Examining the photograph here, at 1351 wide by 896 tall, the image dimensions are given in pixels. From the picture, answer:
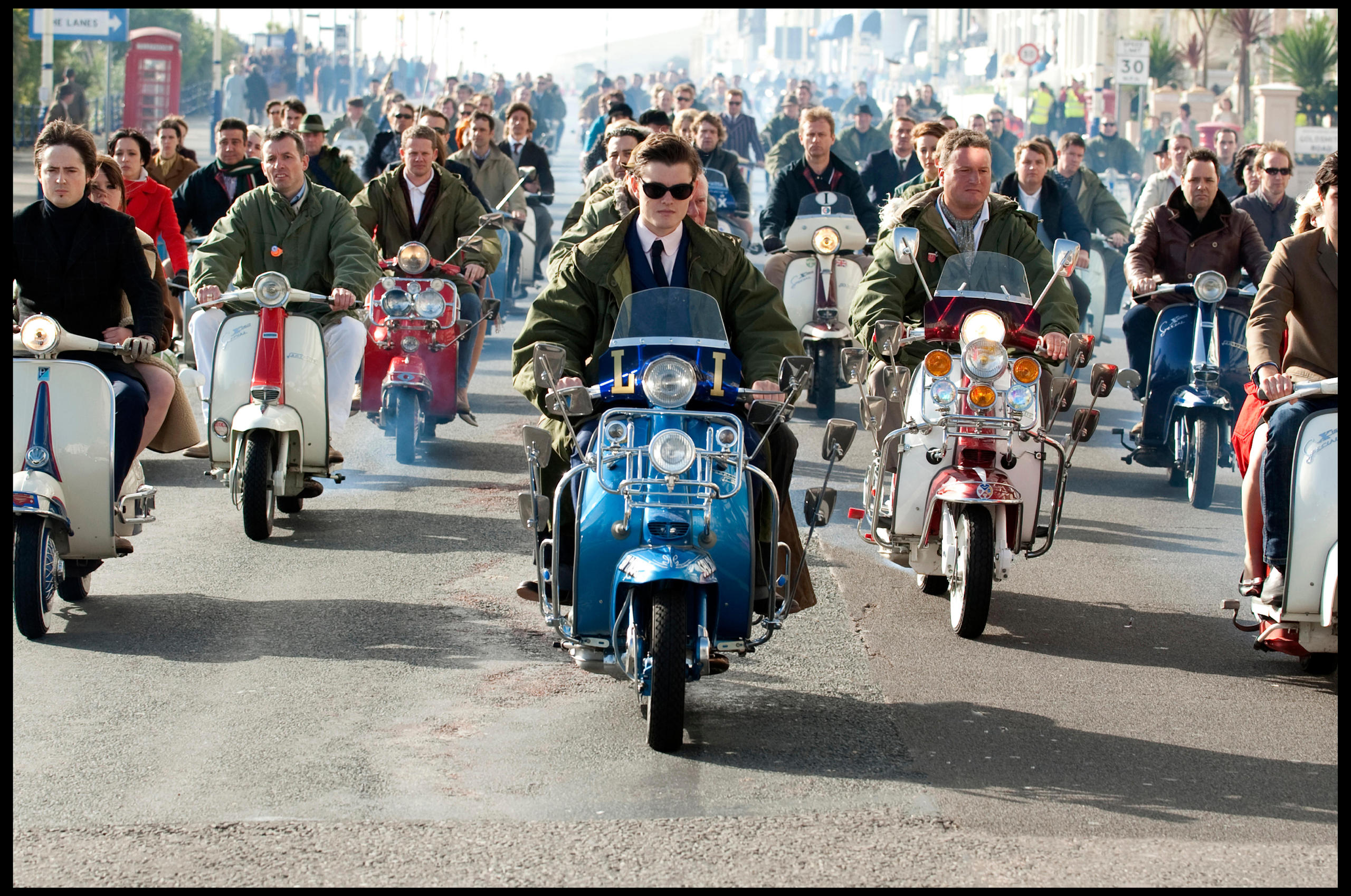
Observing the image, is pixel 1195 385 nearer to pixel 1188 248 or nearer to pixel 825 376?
pixel 1188 248

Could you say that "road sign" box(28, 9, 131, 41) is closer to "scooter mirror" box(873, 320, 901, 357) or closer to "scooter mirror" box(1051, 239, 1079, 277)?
"scooter mirror" box(873, 320, 901, 357)

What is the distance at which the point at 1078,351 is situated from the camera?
6.96 metres

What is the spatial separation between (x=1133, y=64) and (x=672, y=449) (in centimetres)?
3358

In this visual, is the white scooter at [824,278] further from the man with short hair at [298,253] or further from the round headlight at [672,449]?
the round headlight at [672,449]

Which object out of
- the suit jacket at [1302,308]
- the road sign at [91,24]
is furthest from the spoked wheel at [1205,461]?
the road sign at [91,24]

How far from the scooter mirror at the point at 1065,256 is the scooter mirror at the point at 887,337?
0.66 m

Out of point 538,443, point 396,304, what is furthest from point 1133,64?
point 538,443

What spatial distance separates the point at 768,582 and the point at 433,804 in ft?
4.41

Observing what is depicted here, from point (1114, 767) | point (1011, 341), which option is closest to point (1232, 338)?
point (1011, 341)

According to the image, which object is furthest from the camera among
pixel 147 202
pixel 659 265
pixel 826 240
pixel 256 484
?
pixel 826 240

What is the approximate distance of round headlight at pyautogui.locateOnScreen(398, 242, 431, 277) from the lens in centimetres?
1011

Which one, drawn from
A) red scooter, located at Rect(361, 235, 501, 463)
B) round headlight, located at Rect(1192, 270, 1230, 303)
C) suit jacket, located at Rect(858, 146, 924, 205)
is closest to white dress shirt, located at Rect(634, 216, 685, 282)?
round headlight, located at Rect(1192, 270, 1230, 303)

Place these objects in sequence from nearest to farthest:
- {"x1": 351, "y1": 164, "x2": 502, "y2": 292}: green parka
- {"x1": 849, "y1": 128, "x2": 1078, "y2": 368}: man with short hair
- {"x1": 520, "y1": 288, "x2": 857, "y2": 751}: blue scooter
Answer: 1. {"x1": 520, "y1": 288, "x2": 857, "y2": 751}: blue scooter
2. {"x1": 849, "y1": 128, "x2": 1078, "y2": 368}: man with short hair
3. {"x1": 351, "y1": 164, "x2": 502, "y2": 292}: green parka

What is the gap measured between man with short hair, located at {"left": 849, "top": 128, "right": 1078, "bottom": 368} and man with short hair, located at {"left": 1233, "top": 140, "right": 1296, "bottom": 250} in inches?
180
